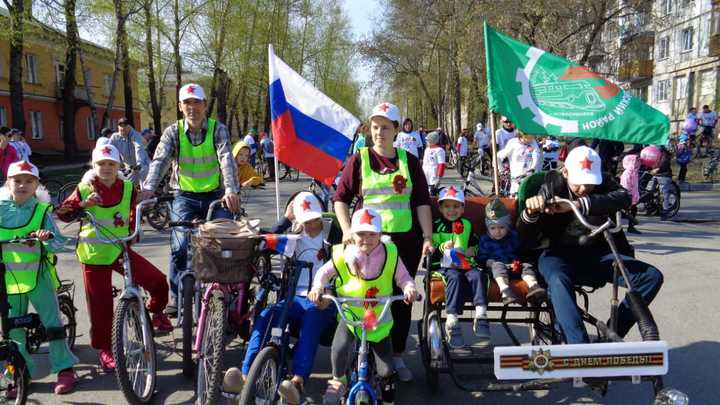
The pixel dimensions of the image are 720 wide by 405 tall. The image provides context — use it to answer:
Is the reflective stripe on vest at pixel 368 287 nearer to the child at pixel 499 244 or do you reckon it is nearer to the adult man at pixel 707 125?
the child at pixel 499 244

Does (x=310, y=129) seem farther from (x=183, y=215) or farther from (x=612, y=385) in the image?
(x=612, y=385)

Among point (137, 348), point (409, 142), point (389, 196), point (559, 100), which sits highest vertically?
point (559, 100)

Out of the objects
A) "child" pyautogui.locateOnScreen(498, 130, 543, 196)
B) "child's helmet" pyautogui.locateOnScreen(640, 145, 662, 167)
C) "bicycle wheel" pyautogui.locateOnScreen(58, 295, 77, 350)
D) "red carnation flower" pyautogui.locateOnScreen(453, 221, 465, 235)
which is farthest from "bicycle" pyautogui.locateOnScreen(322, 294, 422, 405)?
"child's helmet" pyautogui.locateOnScreen(640, 145, 662, 167)

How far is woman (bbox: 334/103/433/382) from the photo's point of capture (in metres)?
3.99

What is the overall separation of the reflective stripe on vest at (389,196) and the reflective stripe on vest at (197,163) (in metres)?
1.56

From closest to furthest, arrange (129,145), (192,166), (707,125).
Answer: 1. (192,166)
2. (129,145)
3. (707,125)

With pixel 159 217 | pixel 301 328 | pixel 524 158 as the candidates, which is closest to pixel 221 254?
pixel 301 328

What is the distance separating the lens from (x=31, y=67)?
114 ft

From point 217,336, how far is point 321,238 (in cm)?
111

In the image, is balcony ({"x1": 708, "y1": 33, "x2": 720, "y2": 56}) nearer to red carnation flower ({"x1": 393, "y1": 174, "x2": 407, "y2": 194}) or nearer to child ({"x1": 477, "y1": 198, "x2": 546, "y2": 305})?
child ({"x1": 477, "y1": 198, "x2": 546, "y2": 305})

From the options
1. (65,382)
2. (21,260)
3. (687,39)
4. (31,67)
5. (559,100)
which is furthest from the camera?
(687,39)

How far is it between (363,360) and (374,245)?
0.72 meters

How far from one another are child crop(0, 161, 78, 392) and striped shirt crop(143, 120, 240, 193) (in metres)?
0.86

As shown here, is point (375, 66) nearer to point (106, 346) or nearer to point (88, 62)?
point (88, 62)
